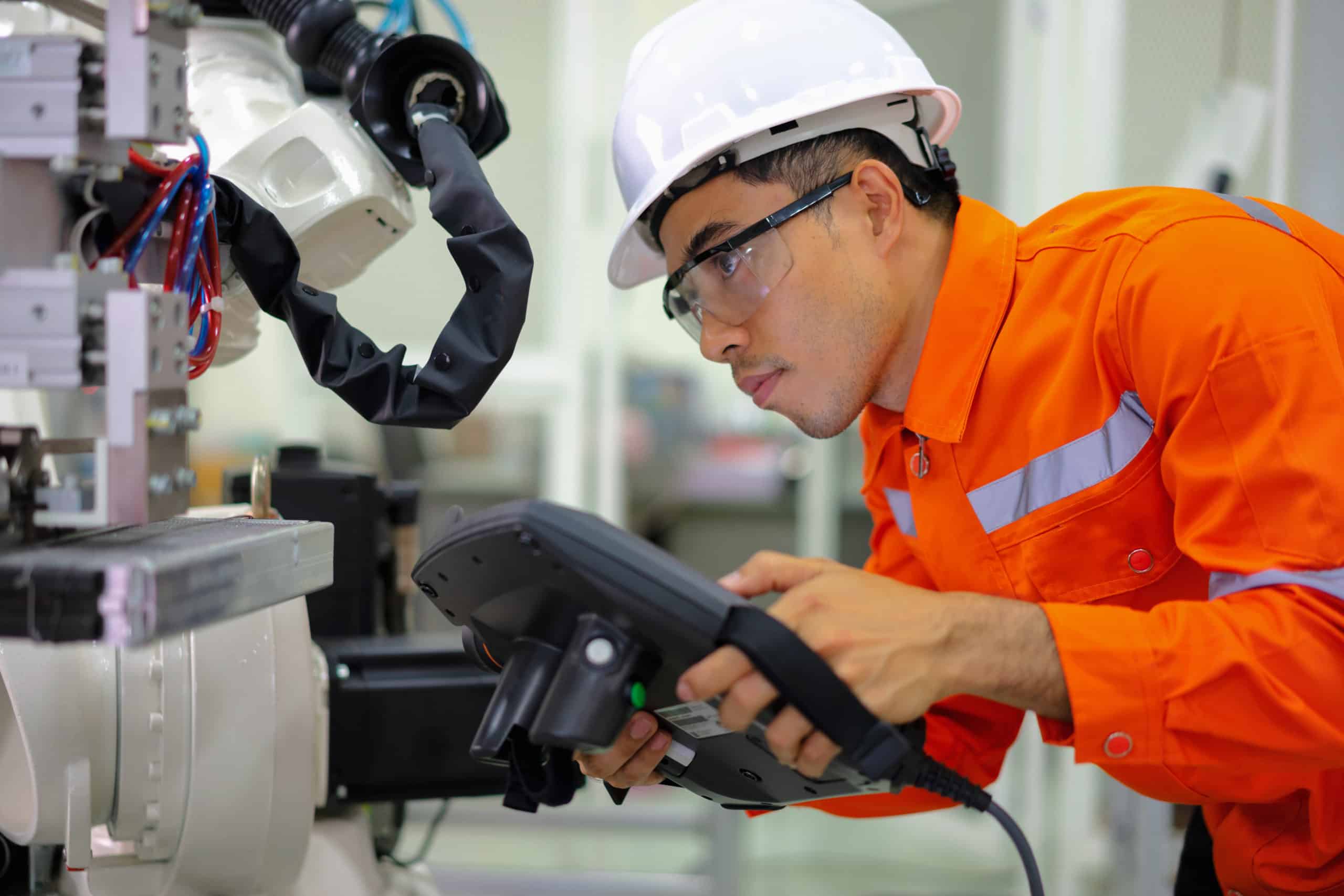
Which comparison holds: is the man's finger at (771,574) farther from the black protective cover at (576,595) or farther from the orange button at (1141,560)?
the orange button at (1141,560)

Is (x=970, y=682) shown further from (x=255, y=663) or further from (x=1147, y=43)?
(x=1147, y=43)

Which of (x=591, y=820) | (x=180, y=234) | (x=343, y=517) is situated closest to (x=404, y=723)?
(x=343, y=517)

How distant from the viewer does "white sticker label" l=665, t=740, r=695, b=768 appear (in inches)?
39.2

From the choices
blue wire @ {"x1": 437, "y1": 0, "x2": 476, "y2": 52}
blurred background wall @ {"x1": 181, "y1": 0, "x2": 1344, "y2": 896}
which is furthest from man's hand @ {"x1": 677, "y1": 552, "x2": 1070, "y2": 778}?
blurred background wall @ {"x1": 181, "y1": 0, "x2": 1344, "y2": 896}

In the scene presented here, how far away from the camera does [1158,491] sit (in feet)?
3.58

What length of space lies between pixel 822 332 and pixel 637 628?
1.83 feet

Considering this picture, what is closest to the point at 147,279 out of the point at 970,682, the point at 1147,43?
the point at 970,682

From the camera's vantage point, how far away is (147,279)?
2.73 ft

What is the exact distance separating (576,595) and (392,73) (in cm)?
56

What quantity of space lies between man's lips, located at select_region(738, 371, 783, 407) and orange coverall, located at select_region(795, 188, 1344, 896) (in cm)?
16

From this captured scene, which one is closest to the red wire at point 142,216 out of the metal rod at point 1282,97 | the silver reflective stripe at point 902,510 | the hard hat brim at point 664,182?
the hard hat brim at point 664,182

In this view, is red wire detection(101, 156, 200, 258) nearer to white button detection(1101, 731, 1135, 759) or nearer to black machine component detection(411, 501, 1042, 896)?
black machine component detection(411, 501, 1042, 896)

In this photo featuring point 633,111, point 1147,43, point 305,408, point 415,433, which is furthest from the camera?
point 415,433

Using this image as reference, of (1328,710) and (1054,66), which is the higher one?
(1054,66)
